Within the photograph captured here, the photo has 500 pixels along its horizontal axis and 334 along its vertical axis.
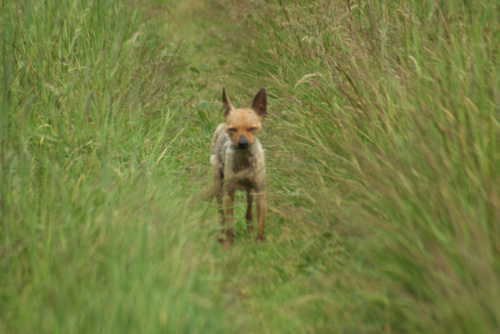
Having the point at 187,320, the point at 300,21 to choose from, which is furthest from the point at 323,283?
the point at 300,21

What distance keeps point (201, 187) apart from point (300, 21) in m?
2.27

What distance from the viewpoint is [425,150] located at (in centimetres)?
287

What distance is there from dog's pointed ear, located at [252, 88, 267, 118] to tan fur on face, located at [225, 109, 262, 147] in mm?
189

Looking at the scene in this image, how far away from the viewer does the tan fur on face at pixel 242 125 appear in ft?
12.8

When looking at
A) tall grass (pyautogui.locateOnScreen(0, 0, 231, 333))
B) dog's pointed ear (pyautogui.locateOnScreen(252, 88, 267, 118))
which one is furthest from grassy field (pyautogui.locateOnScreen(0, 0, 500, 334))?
dog's pointed ear (pyautogui.locateOnScreen(252, 88, 267, 118))

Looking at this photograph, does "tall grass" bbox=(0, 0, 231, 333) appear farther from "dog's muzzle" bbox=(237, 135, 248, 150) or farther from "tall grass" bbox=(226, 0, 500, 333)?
"tall grass" bbox=(226, 0, 500, 333)

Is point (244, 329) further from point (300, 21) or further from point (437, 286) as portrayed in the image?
point (300, 21)

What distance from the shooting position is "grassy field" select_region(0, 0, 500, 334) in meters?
2.64

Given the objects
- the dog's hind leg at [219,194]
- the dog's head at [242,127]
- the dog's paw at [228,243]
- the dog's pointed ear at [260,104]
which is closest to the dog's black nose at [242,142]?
the dog's head at [242,127]

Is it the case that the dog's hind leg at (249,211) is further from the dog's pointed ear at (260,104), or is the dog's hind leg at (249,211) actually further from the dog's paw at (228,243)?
the dog's pointed ear at (260,104)

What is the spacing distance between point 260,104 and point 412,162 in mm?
1400

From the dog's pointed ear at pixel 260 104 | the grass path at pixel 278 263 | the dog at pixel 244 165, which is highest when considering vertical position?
the dog's pointed ear at pixel 260 104

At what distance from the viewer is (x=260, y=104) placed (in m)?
4.16

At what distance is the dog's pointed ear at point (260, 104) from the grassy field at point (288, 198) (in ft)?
1.67
